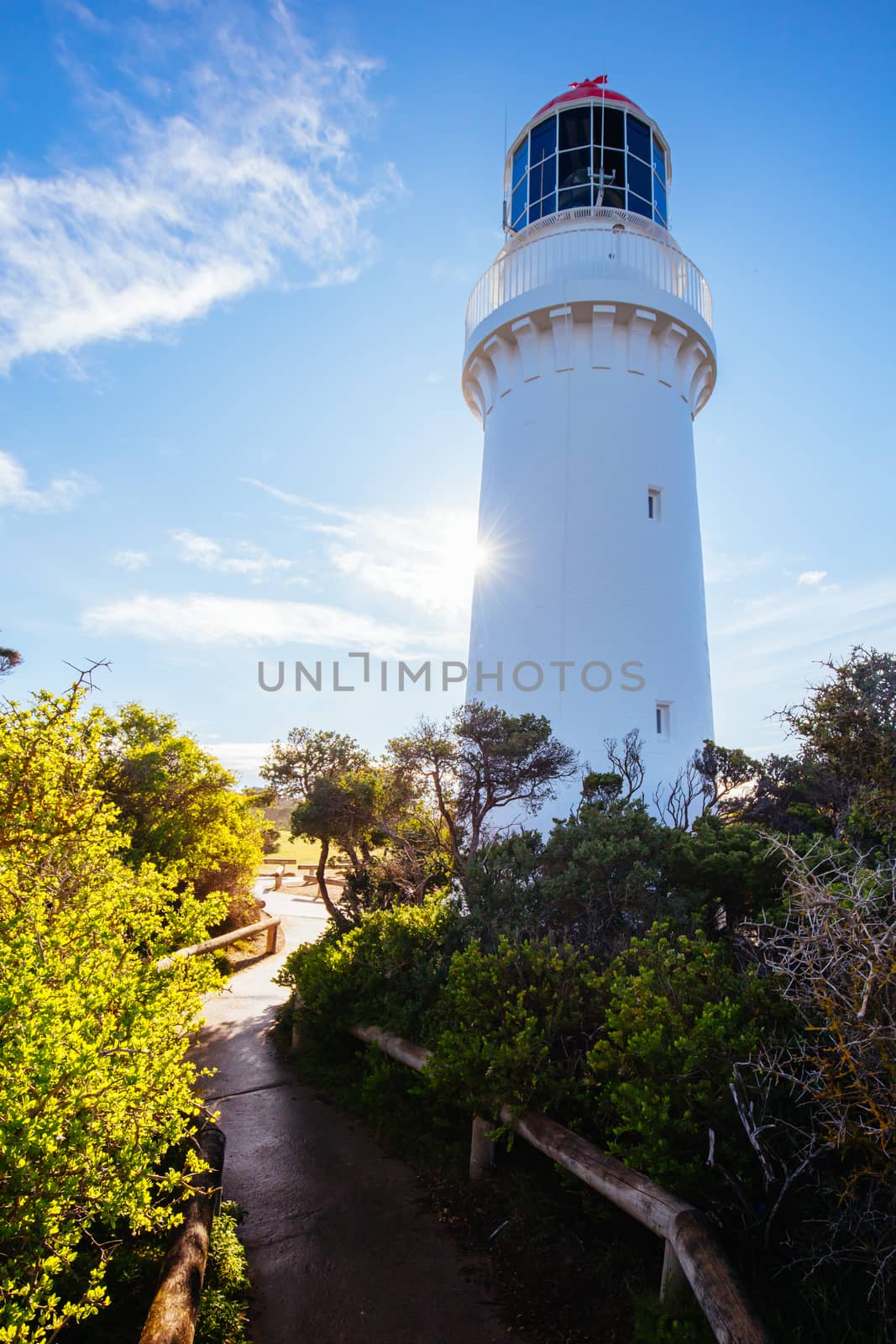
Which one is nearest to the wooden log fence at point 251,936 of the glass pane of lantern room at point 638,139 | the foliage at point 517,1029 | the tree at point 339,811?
the tree at point 339,811

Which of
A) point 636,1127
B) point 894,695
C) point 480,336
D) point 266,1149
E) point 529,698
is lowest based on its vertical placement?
point 266,1149

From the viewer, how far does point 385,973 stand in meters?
7.11

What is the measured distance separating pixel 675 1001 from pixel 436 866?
5675mm

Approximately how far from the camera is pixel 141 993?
152 inches

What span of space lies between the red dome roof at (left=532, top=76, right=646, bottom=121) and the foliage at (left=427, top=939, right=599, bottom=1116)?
14.4 m

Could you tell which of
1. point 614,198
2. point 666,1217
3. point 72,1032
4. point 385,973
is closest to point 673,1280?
point 666,1217

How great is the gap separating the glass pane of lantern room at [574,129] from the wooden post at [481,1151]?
1503 cm

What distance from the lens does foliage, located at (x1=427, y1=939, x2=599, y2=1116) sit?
4.66 metres

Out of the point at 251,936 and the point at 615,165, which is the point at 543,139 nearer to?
the point at 615,165

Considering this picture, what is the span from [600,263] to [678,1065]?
12220mm

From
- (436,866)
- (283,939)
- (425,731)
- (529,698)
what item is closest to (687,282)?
(529,698)

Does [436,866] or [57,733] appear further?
[436,866]

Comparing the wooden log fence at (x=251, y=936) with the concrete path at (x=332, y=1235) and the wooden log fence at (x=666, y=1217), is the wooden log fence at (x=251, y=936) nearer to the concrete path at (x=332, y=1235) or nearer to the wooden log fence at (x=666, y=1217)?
the concrete path at (x=332, y=1235)

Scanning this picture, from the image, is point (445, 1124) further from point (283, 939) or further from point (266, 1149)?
point (283, 939)
